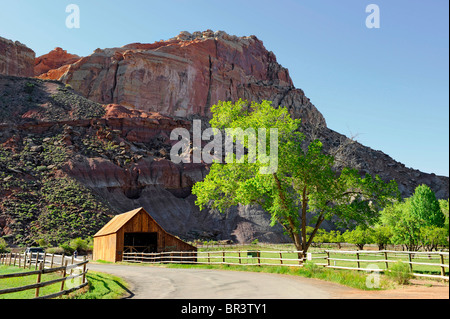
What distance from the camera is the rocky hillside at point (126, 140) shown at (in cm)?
6844

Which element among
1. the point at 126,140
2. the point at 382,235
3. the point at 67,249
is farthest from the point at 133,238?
the point at 126,140

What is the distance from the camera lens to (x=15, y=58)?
408 ft

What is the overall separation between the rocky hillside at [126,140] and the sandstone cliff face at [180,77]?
0.37m

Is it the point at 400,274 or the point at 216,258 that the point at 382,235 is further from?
the point at 400,274

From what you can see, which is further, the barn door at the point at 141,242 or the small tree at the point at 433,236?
the small tree at the point at 433,236

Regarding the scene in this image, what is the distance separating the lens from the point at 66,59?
164000 millimetres

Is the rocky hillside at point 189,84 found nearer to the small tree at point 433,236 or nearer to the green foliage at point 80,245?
the small tree at point 433,236

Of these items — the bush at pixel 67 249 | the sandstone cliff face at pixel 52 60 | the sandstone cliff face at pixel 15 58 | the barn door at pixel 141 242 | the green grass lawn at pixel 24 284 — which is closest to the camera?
the green grass lawn at pixel 24 284

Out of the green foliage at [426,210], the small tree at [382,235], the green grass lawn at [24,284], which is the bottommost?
the green grass lawn at [24,284]

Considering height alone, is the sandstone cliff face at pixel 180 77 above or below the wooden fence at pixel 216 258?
above

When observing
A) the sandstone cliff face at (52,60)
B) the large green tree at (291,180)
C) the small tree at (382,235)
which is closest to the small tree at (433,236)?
the small tree at (382,235)

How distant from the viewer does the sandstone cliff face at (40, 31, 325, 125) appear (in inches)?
4801
